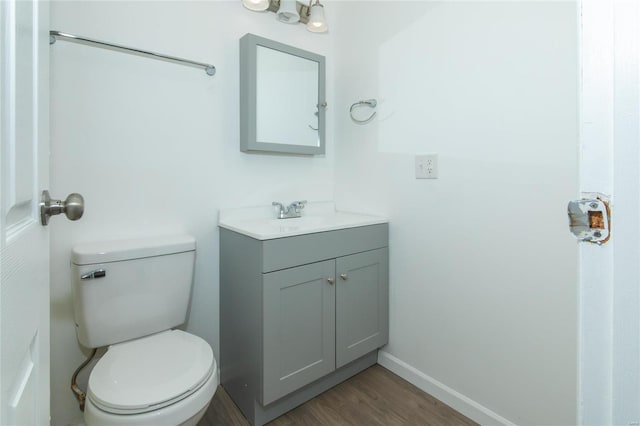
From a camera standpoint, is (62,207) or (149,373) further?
(149,373)

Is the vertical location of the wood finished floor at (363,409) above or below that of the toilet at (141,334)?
below

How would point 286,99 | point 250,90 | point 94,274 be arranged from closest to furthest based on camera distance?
point 94,274
point 250,90
point 286,99

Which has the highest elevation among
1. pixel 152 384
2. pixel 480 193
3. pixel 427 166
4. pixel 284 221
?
pixel 427 166

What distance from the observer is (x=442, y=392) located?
153cm

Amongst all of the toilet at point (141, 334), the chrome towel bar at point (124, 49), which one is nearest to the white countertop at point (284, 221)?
the toilet at point (141, 334)

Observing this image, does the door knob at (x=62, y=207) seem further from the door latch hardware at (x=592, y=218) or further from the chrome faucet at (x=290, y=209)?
the chrome faucet at (x=290, y=209)

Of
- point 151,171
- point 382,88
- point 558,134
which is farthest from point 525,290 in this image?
point 151,171

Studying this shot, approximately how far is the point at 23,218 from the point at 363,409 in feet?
4.97

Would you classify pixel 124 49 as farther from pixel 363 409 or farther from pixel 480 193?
pixel 363 409

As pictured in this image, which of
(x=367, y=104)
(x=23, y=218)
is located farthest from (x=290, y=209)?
(x=23, y=218)

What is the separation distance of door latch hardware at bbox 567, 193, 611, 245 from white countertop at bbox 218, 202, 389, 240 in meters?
1.08

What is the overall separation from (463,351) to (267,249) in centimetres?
102

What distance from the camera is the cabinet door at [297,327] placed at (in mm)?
1325

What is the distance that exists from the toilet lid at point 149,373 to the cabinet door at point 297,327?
286 millimetres
